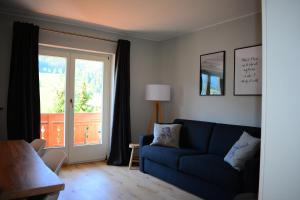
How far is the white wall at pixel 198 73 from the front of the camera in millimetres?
3555

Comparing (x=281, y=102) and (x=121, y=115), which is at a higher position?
(x=281, y=102)

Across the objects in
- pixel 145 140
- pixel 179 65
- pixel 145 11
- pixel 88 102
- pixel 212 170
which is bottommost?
pixel 212 170

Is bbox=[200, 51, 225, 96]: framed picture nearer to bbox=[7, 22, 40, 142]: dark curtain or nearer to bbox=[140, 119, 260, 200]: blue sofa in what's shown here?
bbox=[140, 119, 260, 200]: blue sofa

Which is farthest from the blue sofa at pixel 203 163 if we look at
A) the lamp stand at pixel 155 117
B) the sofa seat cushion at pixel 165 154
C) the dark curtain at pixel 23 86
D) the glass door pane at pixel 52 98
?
the dark curtain at pixel 23 86

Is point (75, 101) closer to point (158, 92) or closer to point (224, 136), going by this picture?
point (158, 92)

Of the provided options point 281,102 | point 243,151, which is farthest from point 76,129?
point 281,102

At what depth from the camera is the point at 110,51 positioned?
15.3 ft

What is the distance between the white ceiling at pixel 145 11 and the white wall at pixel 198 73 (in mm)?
201

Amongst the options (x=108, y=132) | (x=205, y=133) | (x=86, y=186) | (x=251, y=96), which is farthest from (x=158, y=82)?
(x=86, y=186)

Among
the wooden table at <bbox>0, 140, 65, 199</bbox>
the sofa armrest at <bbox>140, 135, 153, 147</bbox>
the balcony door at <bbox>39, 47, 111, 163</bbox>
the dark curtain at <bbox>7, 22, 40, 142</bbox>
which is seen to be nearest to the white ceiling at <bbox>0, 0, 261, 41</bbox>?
the dark curtain at <bbox>7, 22, 40, 142</bbox>

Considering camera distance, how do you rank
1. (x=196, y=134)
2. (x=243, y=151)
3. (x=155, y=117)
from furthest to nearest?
(x=155, y=117) → (x=196, y=134) → (x=243, y=151)

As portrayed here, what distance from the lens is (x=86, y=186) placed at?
3.40 m

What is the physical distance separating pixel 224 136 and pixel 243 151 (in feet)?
2.20

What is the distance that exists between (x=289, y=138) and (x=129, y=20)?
330 cm
